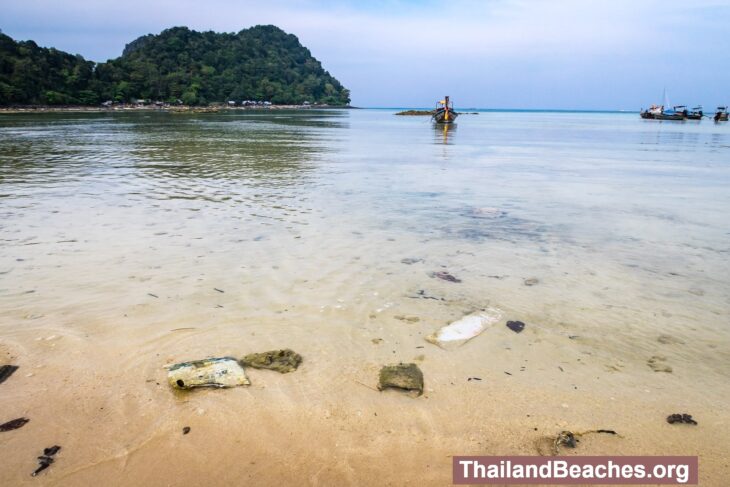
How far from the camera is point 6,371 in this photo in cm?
375

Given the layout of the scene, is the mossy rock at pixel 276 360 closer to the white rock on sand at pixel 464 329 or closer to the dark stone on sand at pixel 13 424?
the white rock on sand at pixel 464 329

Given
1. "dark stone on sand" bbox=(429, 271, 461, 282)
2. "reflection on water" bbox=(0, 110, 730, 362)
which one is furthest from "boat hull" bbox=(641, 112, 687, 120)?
"dark stone on sand" bbox=(429, 271, 461, 282)

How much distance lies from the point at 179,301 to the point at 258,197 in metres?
6.38

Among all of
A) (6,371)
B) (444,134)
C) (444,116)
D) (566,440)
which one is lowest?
(566,440)

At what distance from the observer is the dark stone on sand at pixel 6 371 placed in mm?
3670

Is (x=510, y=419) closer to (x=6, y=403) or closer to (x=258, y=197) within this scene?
(x=6, y=403)

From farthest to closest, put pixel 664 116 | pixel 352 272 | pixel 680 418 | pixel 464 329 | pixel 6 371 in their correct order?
pixel 664 116 < pixel 352 272 < pixel 464 329 < pixel 6 371 < pixel 680 418

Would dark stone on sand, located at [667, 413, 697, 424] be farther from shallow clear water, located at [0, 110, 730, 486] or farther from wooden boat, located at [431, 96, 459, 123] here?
wooden boat, located at [431, 96, 459, 123]

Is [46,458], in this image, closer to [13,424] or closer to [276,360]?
[13,424]

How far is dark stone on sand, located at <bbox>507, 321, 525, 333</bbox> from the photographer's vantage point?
4706 mm

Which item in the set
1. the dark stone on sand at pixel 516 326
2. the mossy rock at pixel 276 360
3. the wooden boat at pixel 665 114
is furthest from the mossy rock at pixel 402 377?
the wooden boat at pixel 665 114

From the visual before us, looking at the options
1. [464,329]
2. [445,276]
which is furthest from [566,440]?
[445,276]

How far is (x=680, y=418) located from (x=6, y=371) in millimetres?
5654

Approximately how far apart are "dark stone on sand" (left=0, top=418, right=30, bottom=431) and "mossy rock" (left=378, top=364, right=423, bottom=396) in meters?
2.71
